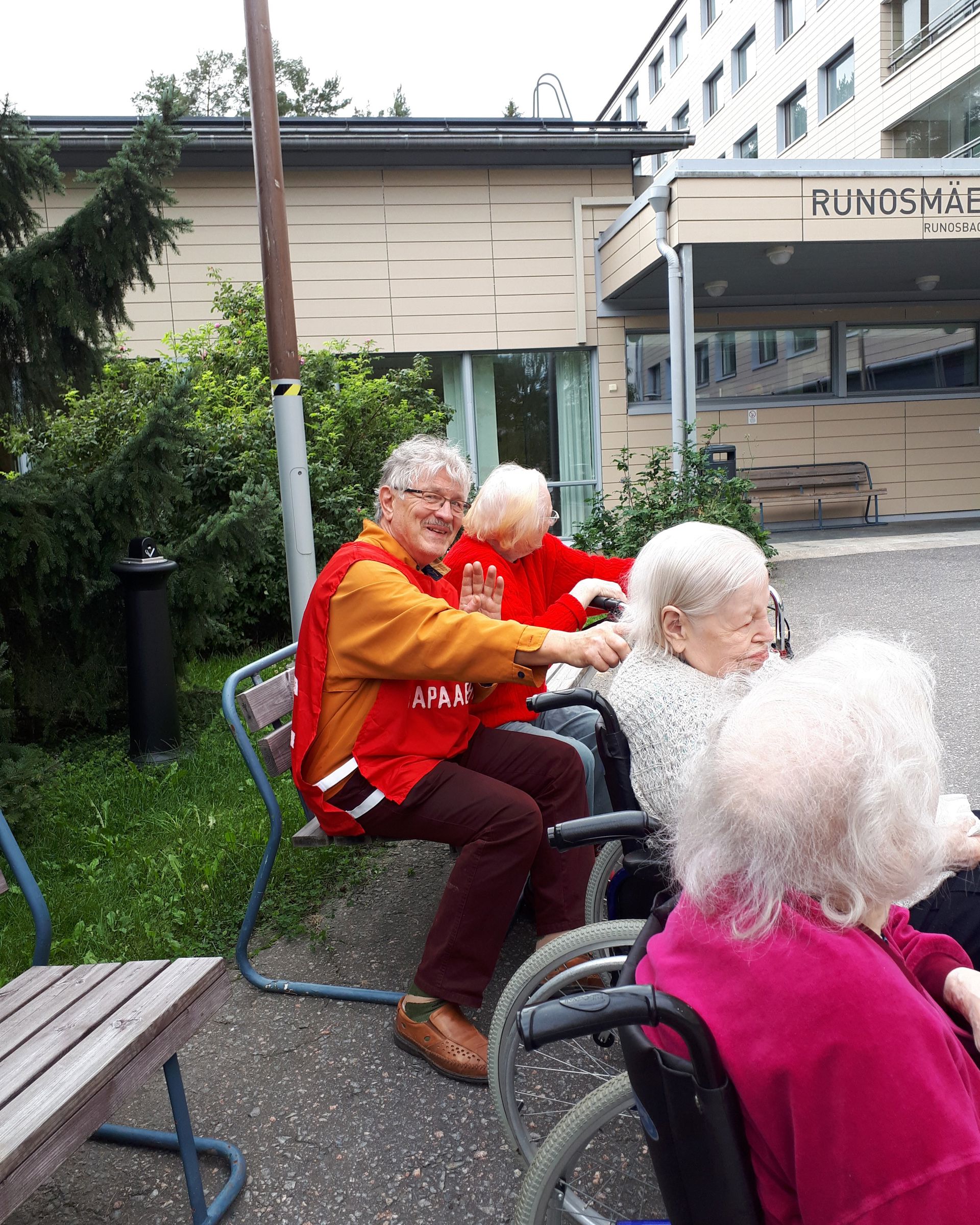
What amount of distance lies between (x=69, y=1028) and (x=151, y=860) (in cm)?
198

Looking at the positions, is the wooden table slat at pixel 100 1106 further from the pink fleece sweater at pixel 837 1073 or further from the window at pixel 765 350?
the window at pixel 765 350

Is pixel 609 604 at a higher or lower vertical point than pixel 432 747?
higher

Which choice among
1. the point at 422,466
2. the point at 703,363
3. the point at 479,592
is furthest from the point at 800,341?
the point at 422,466

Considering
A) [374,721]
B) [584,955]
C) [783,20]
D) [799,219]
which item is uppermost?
[783,20]

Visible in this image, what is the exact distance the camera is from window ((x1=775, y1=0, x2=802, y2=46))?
2314 centimetres

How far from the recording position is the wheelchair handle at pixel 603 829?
6.14ft

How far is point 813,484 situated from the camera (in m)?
13.8

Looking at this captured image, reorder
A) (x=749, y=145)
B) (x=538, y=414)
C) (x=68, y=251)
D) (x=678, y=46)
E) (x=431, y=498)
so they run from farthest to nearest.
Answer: (x=678, y=46)
(x=749, y=145)
(x=538, y=414)
(x=68, y=251)
(x=431, y=498)

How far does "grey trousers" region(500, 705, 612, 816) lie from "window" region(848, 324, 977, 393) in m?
12.3

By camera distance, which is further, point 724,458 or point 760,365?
point 760,365

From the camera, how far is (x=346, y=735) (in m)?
2.59

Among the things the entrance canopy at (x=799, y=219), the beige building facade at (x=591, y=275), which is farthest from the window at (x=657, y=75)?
the entrance canopy at (x=799, y=219)

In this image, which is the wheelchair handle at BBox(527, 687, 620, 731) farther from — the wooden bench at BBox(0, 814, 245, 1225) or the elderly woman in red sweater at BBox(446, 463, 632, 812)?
the wooden bench at BBox(0, 814, 245, 1225)

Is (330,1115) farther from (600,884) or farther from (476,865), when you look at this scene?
(600,884)
